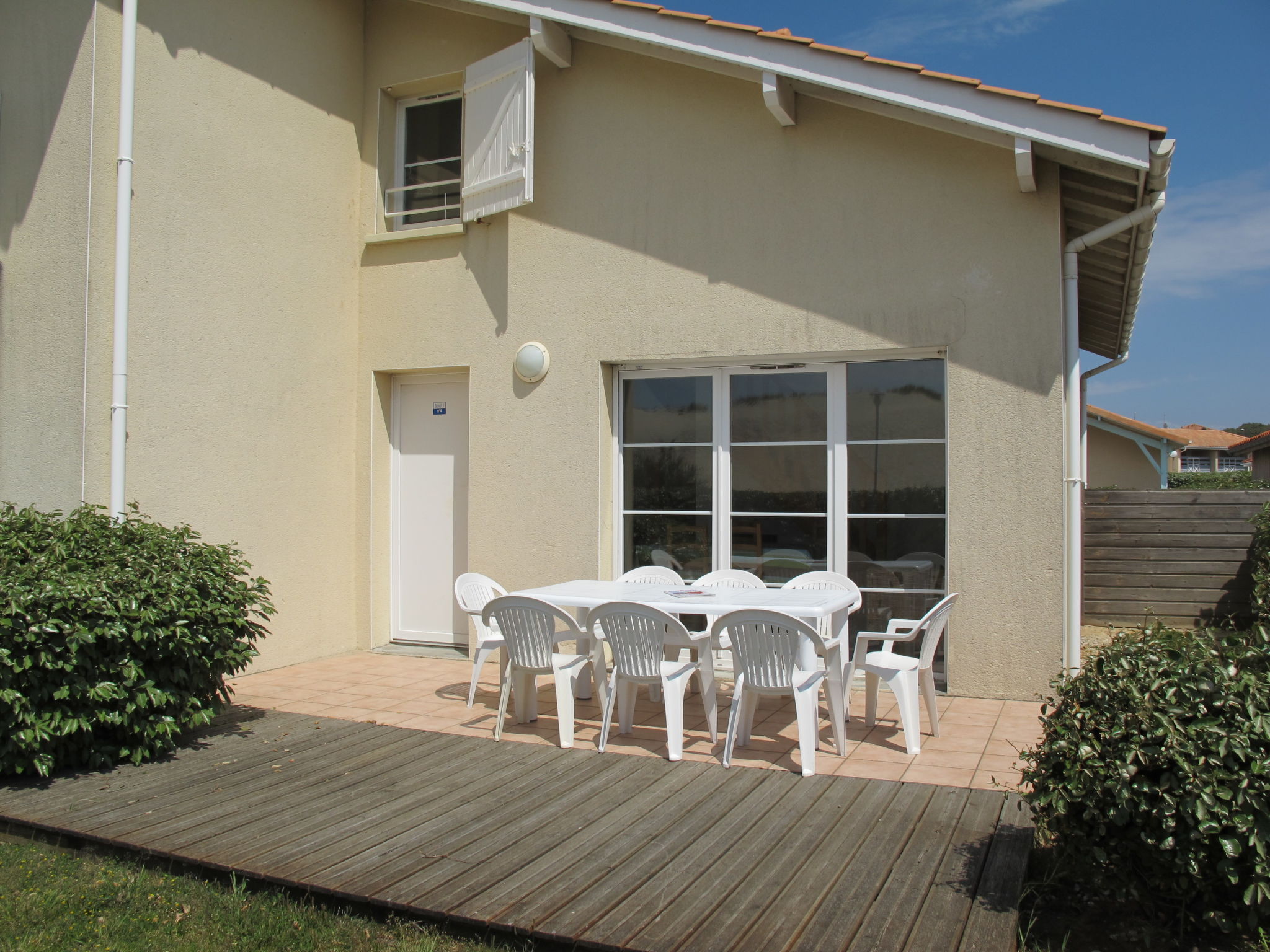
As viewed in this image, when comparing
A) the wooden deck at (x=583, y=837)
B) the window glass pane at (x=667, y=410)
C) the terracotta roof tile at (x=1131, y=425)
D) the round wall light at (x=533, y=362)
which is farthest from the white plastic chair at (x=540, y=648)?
the terracotta roof tile at (x=1131, y=425)

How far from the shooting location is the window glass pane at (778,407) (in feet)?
23.8

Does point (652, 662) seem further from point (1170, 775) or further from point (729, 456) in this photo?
point (1170, 775)

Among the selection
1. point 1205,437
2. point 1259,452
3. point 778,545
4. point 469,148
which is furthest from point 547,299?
point 1205,437

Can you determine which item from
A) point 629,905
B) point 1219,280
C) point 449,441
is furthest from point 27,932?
point 1219,280

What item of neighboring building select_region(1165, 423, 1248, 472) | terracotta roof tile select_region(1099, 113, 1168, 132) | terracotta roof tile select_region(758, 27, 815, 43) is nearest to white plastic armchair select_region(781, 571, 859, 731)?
terracotta roof tile select_region(1099, 113, 1168, 132)

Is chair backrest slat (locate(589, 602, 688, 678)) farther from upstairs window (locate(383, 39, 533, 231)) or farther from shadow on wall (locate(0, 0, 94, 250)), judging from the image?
shadow on wall (locate(0, 0, 94, 250))

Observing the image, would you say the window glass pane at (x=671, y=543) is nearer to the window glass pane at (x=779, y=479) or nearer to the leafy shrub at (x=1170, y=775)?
the window glass pane at (x=779, y=479)

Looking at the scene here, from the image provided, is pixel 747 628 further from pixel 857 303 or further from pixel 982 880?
pixel 857 303

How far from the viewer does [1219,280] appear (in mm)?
30516

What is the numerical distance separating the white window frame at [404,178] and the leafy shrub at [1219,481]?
14.6 m

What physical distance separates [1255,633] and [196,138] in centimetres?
720

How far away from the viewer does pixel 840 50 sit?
631 centimetres

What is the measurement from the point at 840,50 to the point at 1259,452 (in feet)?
112

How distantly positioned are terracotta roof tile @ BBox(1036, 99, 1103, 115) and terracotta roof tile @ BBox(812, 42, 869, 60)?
1.14m
